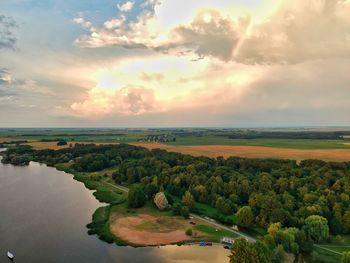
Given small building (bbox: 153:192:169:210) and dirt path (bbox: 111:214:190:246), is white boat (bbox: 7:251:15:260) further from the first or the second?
small building (bbox: 153:192:169:210)

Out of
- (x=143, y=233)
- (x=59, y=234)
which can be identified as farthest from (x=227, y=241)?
(x=59, y=234)

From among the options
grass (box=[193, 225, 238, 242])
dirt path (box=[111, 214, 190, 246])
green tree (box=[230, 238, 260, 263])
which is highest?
green tree (box=[230, 238, 260, 263])

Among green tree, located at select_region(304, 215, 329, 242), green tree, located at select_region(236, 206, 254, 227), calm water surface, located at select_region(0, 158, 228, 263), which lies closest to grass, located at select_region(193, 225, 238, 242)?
calm water surface, located at select_region(0, 158, 228, 263)

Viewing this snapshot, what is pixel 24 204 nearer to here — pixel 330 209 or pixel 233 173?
pixel 233 173

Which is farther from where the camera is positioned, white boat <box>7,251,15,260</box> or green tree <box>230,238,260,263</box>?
white boat <box>7,251,15,260</box>

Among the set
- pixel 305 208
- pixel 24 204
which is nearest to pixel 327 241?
pixel 305 208

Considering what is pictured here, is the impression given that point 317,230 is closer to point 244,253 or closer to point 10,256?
point 244,253

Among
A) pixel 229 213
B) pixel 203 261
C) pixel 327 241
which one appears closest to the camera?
pixel 203 261
